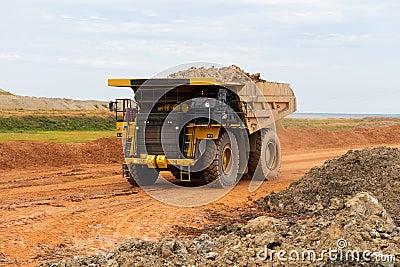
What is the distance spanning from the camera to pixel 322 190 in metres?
12.8

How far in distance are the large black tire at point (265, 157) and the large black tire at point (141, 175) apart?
2.71 meters

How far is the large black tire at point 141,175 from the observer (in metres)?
15.1

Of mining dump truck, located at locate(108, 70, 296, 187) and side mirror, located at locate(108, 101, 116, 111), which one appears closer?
mining dump truck, located at locate(108, 70, 296, 187)

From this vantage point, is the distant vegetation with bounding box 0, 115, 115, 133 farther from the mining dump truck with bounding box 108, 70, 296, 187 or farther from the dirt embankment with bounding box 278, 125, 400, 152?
→ the mining dump truck with bounding box 108, 70, 296, 187

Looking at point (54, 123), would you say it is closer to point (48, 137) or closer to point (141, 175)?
point (48, 137)

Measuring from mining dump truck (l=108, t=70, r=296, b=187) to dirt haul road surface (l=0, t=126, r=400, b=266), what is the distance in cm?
76

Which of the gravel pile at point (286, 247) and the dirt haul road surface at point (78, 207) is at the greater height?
the gravel pile at point (286, 247)

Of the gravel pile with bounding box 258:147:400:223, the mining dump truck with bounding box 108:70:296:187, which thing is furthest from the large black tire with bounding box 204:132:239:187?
the gravel pile with bounding box 258:147:400:223

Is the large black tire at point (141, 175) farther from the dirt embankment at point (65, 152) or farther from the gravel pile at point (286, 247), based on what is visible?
the dirt embankment at point (65, 152)

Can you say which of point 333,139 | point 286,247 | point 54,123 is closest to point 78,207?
point 286,247

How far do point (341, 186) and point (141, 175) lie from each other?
5.05 m

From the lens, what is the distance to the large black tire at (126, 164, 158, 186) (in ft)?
49.4

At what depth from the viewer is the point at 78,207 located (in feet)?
40.7

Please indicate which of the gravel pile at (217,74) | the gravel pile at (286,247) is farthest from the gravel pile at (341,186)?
the gravel pile at (217,74)
